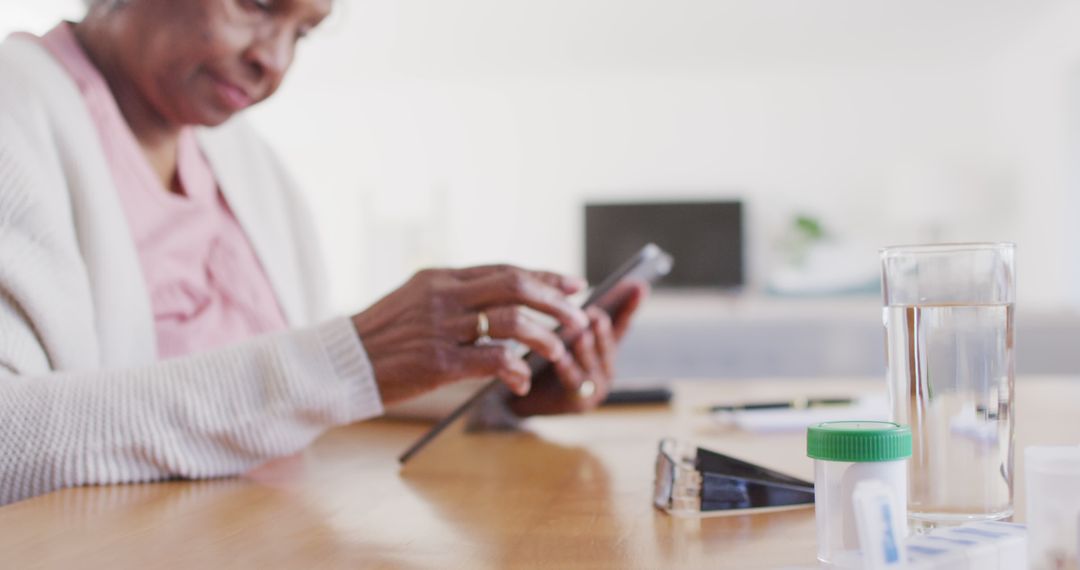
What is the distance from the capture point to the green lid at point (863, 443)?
1.32 feet

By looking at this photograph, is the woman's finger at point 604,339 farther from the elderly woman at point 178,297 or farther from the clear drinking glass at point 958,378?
the clear drinking glass at point 958,378

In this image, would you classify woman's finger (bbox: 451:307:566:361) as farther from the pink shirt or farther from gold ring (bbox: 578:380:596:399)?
the pink shirt

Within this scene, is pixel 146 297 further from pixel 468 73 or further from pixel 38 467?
pixel 468 73

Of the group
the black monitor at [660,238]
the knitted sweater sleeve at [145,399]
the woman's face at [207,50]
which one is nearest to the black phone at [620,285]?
the knitted sweater sleeve at [145,399]

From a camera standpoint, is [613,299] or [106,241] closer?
[106,241]

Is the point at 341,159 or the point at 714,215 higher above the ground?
the point at 341,159

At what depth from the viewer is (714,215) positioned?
6.84 meters

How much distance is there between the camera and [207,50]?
963 mm

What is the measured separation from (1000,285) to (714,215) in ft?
21.2

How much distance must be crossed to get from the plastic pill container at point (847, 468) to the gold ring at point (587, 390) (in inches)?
22.5

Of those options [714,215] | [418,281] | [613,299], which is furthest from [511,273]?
[714,215]

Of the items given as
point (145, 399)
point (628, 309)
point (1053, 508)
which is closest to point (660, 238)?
point (628, 309)

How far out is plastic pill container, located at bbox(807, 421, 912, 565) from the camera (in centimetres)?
40

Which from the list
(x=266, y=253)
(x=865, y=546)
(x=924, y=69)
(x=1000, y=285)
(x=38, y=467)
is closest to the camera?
(x=865, y=546)
